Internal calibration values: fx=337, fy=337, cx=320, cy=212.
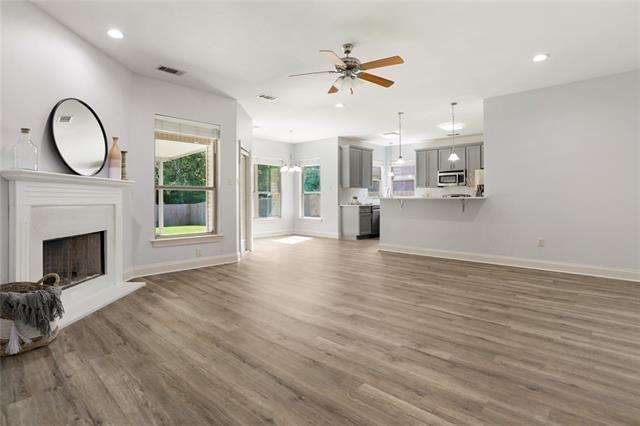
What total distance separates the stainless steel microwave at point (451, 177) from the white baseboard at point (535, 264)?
2719 millimetres

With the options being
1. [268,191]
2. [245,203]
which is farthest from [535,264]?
[268,191]

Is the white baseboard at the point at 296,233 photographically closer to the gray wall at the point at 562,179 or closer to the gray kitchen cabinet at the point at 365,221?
the gray kitchen cabinet at the point at 365,221

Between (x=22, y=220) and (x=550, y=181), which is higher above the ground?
(x=550, y=181)

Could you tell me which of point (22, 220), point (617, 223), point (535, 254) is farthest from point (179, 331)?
point (617, 223)

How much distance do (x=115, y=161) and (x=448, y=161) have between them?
741 centimetres

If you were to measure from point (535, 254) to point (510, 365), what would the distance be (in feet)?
12.3

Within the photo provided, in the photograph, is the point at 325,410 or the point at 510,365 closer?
the point at 325,410

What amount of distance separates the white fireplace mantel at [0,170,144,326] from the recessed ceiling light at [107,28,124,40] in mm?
1517

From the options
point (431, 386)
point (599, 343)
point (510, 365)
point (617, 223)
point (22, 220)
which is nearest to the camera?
point (431, 386)

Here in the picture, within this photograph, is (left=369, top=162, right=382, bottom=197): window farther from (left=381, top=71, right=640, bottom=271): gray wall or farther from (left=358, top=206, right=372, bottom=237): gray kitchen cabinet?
(left=381, top=71, right=640, bottom=271): gray wall

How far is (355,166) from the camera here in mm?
9227

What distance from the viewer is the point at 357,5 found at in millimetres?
2980

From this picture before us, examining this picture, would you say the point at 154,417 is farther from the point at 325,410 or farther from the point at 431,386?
the point at 431,386

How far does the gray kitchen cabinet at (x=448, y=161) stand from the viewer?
332 inches
